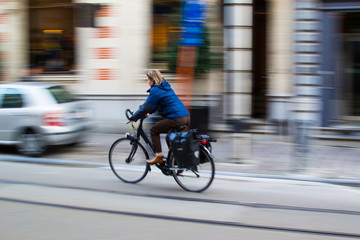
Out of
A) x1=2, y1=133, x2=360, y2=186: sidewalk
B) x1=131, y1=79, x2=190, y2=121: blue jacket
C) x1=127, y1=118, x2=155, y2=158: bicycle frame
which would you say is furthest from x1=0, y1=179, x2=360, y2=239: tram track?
x1=2, y1=133, x2=360, y2=186: sidewalk

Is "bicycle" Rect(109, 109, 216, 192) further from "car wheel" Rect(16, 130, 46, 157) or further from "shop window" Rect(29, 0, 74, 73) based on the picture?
"shop window" Rect(29, 0, 74, 73)

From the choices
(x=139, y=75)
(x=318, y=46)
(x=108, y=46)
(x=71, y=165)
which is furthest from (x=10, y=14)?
(x=318, y=46)

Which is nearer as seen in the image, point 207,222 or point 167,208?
point 207,222

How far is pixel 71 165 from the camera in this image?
7641 mm

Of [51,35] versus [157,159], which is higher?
[51,35]

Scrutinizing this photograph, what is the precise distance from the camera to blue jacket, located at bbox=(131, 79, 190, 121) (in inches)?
222

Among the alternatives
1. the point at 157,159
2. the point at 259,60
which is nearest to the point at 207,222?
the point at 157,159

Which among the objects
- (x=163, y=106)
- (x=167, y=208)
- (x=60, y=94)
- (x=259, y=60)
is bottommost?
(x=167, y=208)

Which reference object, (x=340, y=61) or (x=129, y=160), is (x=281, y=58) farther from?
(x=129, y=160)

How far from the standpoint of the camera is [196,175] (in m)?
5.78

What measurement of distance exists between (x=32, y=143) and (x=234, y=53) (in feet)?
18.2

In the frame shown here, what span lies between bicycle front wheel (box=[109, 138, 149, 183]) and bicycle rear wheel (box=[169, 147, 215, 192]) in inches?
19.5

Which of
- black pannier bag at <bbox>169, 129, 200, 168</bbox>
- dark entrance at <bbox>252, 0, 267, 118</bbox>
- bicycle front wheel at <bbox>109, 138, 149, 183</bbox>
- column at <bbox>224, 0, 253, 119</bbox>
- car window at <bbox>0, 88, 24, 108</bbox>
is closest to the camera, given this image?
black pannier bag at <bbox>169, 129, 200, 168</bbox>

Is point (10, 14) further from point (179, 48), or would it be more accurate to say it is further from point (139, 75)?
point (179, 48)
